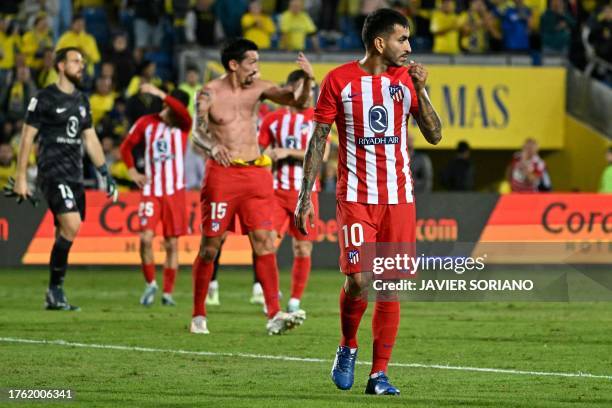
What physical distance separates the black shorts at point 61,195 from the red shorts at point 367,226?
246 inches

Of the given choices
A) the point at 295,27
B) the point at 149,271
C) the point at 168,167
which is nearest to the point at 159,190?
the point at 168,167

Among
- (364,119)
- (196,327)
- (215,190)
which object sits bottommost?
(196,327)

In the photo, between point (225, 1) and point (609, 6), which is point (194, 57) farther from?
point (609, 6)

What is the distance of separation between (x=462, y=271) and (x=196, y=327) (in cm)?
483

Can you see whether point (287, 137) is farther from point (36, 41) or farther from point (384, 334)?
point (36, 41)

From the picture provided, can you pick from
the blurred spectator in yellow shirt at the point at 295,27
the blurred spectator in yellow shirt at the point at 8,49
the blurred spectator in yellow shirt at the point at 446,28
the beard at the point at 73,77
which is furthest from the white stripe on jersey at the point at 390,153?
the blurred spectator in yellow shirt at the point at 446,28

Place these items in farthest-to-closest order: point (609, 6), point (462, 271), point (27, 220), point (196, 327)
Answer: point (609, 6) → point (27, 220) → point (196, 327) → point (462, 271)

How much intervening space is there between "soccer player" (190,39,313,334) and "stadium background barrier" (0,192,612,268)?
326 inches

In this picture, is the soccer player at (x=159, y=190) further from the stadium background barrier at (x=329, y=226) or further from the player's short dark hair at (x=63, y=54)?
the stadium background barrier at (x=329, y=226)

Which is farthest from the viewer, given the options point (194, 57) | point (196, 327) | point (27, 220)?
point (194, 57)

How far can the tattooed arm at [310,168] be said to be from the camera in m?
8.89

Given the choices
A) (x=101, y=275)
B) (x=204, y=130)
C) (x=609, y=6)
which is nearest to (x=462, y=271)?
(x=204, y=130)

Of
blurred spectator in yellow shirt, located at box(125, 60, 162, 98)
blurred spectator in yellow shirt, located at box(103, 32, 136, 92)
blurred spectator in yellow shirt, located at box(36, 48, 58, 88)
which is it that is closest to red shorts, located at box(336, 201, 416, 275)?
blurred spectator in yellow shirt, located at box(125, 60, 162, 98)

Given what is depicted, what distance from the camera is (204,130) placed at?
497 inches
